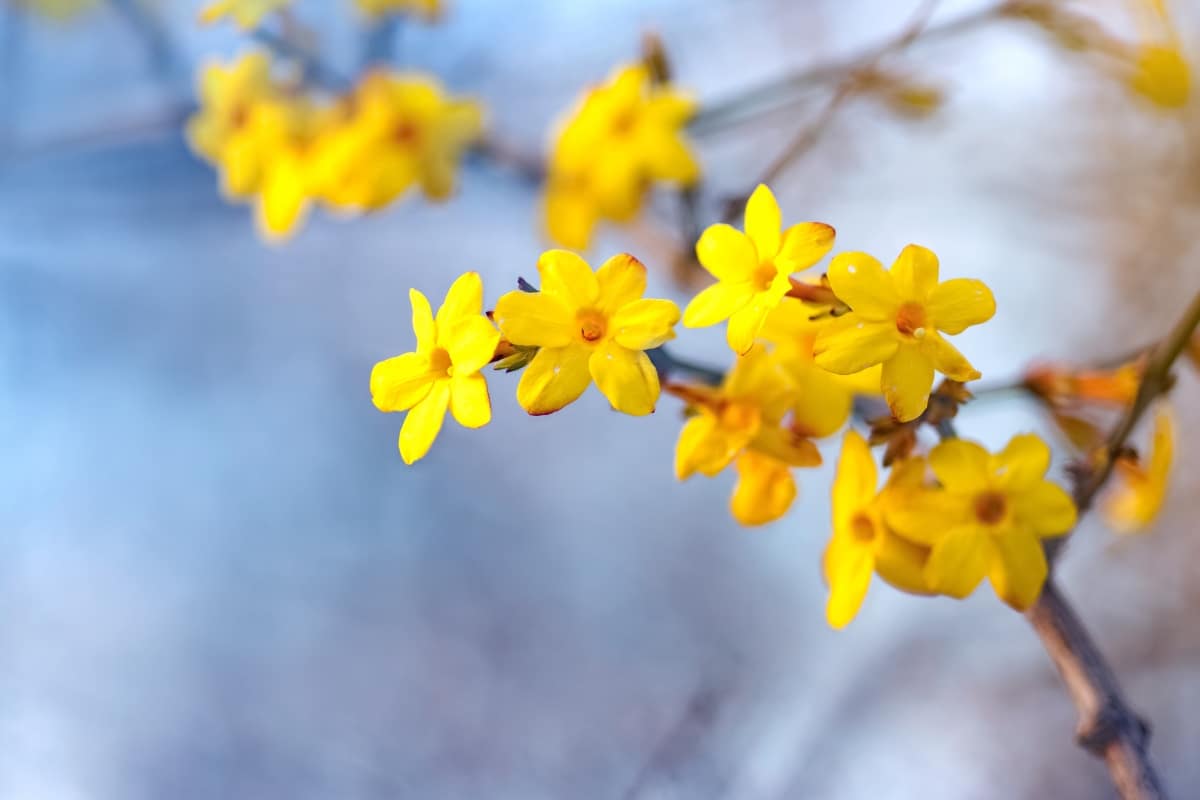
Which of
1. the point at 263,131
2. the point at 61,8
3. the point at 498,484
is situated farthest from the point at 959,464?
the point at 61,8

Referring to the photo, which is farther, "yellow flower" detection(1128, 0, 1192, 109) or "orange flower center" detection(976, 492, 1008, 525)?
"yellow flower" detection(1128, 0, 1192, 109)

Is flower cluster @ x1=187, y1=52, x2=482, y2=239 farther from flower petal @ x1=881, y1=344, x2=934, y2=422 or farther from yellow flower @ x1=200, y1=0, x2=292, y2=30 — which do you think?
flower petal @ x1=881, y1=344, x2=934, y2=422

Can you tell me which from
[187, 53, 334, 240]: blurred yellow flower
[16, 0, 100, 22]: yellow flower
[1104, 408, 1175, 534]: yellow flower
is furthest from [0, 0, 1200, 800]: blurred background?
[1104, 408, 1175, 534]: yellow flower

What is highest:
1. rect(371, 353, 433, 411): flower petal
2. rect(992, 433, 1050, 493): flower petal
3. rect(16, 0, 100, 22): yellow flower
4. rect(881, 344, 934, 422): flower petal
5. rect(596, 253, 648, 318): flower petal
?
rect(16, 0, 100, 22): yellow flower

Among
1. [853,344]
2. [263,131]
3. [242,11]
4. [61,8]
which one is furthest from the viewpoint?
[61,8]

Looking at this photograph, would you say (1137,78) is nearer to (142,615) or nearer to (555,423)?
(555,423)

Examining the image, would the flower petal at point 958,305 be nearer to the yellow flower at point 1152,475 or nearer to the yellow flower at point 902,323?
the yellow flower at point 902,323

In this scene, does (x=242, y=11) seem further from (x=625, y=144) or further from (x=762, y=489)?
(x=762, y=489)
